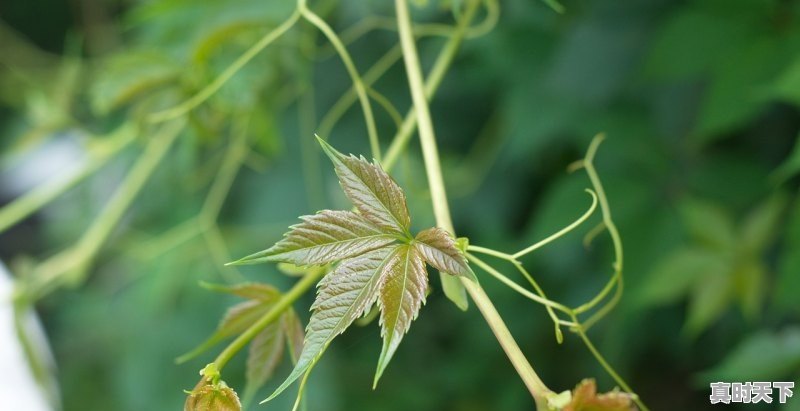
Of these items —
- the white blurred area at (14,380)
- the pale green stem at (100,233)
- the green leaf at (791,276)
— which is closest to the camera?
the green leaf at (791,276)

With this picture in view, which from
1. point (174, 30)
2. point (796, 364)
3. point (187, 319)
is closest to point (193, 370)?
point (187, 319)

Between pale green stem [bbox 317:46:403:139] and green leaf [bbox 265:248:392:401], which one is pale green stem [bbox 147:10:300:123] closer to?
pale green stem [bbox 317:46:403:139]

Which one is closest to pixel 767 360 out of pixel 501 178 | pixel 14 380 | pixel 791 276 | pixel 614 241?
pixel 791 276

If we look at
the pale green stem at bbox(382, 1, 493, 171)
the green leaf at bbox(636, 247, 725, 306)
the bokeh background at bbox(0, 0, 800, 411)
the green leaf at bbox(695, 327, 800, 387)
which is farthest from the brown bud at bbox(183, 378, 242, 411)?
the green leaf at bbox(636, 247, 725, 306)

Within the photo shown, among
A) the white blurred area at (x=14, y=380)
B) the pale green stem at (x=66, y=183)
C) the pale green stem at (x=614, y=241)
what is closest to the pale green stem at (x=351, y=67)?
the pale green stem at (x=614, y=241)

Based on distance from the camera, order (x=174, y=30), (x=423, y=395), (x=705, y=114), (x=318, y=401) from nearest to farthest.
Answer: (x=705, y=114)
(x=174, y=30)
(x=318, y=401)
(x=423, y=395)

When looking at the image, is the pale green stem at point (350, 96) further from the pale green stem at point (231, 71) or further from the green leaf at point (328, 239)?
the green leaf at point (328, 239)

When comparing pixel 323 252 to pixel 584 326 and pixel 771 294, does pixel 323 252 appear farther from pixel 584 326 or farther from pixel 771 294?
pixel 771 294
